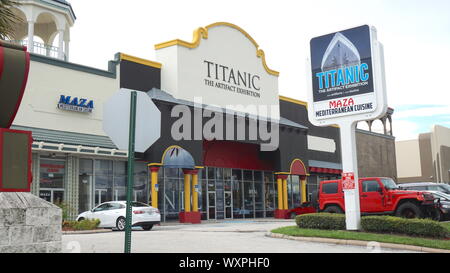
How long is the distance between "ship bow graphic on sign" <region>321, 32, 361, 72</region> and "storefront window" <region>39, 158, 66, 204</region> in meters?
15.5

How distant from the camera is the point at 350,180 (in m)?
17.6

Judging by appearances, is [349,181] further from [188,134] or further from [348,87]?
[188,134]

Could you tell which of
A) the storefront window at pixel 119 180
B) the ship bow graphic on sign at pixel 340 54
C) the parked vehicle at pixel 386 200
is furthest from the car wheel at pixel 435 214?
the storefront window at pixel 119 180

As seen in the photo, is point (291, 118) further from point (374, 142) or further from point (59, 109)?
point (59, 109)

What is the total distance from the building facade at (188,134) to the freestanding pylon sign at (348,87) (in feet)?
42.5

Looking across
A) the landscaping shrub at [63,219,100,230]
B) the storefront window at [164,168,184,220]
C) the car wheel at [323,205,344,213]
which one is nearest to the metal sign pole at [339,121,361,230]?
the car wheel at [323,205,344,213]

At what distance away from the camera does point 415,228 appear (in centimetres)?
1498

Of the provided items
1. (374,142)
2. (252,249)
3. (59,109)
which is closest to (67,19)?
(59,109)

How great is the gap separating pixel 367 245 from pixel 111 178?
61.9ft

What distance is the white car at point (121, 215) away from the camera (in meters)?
22.4

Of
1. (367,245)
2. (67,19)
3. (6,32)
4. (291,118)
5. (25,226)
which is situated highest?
(67,19)

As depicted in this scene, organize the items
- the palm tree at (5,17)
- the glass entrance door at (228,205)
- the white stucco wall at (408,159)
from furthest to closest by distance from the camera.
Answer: the white stucco wall at (408,159), the glass entrance door at (228,205), the palm tree at (5,17)

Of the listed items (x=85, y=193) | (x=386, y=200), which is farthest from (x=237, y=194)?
(x=386, y=200)

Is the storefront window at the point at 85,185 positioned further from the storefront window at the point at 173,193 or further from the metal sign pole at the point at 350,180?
the metal sign pole at the point at 350,180
